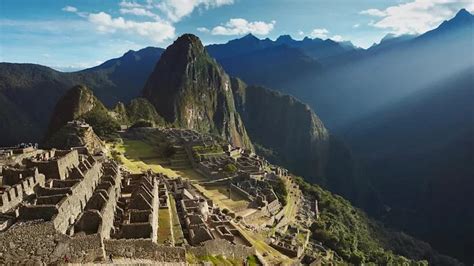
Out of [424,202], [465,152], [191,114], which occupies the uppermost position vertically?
[191,114]

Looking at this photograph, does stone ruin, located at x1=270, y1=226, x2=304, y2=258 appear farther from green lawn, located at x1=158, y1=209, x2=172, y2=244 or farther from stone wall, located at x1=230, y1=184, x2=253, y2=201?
green lawn, located at x1=158, y1=209, x2=172, y2=244

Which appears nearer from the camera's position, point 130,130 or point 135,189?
point 135,189

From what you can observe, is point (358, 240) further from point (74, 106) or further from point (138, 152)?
point (74, 106)

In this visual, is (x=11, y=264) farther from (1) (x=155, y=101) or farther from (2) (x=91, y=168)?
(1) (x=155, y=101)

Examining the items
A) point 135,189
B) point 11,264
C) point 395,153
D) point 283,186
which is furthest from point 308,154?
point 11,264

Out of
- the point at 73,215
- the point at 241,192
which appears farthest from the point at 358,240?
the point at 73,215

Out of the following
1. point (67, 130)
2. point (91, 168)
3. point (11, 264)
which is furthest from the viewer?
point (67, 130)

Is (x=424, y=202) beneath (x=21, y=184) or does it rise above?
beneath

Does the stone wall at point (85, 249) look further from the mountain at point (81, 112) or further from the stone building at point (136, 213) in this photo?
the mountain at point (81, 112)
